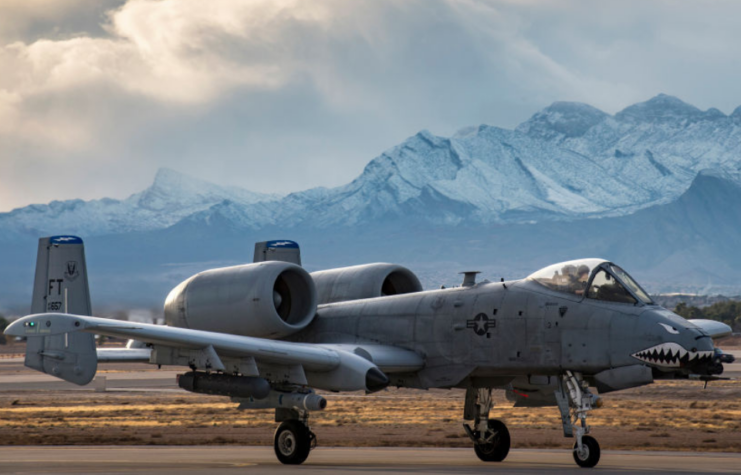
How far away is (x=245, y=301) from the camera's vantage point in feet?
69.9

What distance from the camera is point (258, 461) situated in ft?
71.8

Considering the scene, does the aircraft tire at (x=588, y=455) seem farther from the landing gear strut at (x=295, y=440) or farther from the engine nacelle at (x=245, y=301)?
the engine nacelle at (x=245, y=301)

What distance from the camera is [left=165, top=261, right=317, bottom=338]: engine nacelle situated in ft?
69.9

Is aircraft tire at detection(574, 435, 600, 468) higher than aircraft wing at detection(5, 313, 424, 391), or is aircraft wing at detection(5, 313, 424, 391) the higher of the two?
aircraft wing at detection(5, 313, 424, 391)

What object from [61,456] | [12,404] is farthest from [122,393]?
[61,456]

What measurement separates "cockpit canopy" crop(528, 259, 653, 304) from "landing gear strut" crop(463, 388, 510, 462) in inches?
112

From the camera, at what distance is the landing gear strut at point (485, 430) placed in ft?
70.2

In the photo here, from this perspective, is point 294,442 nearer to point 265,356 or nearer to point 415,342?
point 265,356

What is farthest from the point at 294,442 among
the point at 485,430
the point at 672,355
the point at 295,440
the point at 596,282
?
the point at 672,355

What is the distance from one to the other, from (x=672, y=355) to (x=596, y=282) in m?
2.07

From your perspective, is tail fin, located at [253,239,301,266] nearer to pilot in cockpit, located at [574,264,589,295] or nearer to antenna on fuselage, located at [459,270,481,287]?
antenna on fuselage, located at [459,270,481,287]

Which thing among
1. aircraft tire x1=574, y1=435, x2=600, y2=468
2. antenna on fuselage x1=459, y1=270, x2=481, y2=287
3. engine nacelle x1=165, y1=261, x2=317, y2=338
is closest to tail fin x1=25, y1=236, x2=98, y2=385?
engine nacelle x1=165, y1=261, x2=317, y2=338

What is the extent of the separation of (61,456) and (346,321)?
6.91 meters

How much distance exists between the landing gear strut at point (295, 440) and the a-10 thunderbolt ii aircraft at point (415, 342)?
2 centimetres
